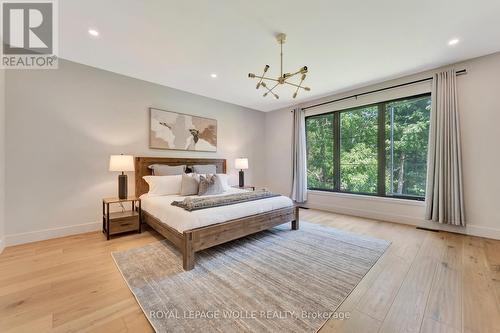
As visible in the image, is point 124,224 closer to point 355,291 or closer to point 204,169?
point 204,169

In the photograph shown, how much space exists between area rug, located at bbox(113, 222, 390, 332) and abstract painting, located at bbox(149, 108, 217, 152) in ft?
6.70

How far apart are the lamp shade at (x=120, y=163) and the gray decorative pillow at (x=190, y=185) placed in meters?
0.84

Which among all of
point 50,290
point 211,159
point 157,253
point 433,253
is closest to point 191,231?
point 157,253

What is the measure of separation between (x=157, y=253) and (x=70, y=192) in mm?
1846

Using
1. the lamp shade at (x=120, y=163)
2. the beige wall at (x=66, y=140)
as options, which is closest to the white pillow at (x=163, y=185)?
the lamp shade at (x=120, y=163)

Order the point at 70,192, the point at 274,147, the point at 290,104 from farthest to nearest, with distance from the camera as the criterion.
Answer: the point at 274,147, the point at 290,104, the point at 70,192

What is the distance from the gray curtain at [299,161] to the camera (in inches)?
202

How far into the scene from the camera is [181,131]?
4289 millimetres

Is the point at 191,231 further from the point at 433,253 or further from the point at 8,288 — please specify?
the point at 433,253

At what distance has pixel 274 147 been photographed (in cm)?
589

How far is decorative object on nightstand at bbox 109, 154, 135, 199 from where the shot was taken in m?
3.14

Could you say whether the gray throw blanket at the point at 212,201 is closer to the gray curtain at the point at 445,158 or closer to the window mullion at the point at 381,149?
the window mullion at the point at 381,149

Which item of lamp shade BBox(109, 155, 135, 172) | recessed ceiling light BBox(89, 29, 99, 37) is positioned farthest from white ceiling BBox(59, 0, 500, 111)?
lamp shade BBox(109, 155, 135, 172)

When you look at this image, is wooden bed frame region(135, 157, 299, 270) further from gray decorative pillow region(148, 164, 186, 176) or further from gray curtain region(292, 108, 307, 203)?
gray curtain region(292, 108, 307, 203)
